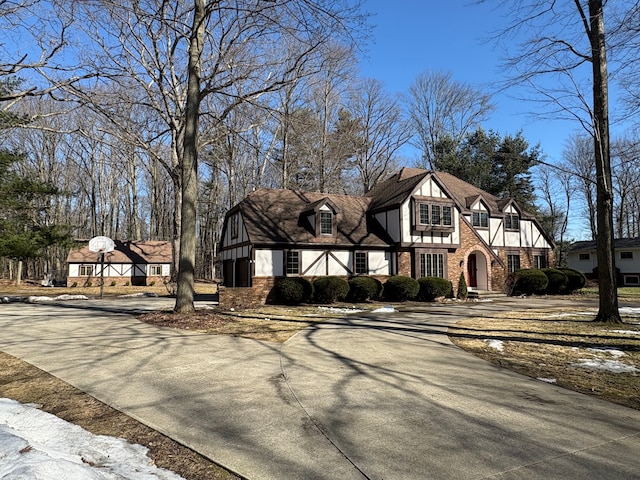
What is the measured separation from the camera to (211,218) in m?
42.9

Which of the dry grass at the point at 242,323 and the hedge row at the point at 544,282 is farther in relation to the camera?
the hedge row at the point at 544,282

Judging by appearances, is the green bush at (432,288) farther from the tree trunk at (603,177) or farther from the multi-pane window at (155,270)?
the multi-pane window at (155,270)

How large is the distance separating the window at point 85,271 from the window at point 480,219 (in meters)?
34.1

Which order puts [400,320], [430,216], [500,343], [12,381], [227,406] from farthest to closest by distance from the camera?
[430,216] < [400,320] < [500,343] < [12,381] < [227,406]

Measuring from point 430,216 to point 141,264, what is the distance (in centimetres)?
2960

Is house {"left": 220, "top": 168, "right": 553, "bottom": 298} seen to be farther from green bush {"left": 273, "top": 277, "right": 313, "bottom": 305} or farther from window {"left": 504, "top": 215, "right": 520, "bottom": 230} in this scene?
window {"left": 504, "top": 215, "right": 520, "bottom": 230}

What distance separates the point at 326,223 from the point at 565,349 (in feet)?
45.8

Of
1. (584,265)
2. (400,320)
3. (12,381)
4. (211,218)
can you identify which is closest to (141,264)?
(211,218)

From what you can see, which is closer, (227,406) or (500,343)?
(227,406)

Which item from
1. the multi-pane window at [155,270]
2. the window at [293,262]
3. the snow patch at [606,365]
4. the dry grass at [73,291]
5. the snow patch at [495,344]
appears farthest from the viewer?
the multi-pane window at [155,270]

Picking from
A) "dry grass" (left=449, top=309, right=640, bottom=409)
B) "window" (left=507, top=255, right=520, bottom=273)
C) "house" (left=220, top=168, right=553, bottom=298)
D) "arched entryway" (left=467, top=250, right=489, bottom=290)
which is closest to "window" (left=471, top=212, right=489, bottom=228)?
"house" (left=220, top=168, right=553, bottom=298)

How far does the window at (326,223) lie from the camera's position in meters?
20.6

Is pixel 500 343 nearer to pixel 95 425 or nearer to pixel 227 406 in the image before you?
pixel 227 406

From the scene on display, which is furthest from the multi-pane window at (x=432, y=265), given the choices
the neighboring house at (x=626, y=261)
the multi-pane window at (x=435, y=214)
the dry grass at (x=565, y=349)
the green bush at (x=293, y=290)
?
the neighboring house at (x=626, y=261)
